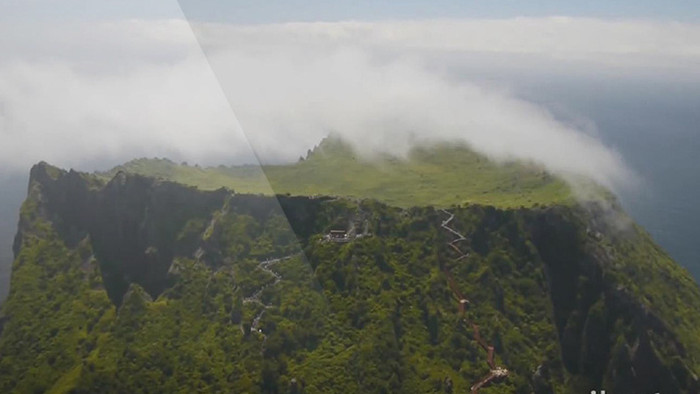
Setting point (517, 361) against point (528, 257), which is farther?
point (528, 257)

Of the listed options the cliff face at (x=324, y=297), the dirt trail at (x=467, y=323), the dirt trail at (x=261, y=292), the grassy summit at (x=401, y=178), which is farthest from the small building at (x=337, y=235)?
the grassy summit at (x=401, y=178)

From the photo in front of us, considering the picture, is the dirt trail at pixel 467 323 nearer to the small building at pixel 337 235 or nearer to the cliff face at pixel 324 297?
the cliff face at pixel 324 297

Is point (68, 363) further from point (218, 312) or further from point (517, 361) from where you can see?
point (517, 361)

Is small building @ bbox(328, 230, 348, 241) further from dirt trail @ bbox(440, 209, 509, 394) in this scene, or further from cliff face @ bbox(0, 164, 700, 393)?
dirt trail @ bbox(440, 209, 509, 394)

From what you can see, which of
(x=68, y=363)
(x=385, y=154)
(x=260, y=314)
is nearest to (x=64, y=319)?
(x=68, y=363)

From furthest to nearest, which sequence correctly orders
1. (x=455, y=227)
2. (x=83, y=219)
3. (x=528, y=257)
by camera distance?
(x=83, y=219) < (x=455, y=227) < (x=528, y=257)

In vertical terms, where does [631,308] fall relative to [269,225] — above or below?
below
